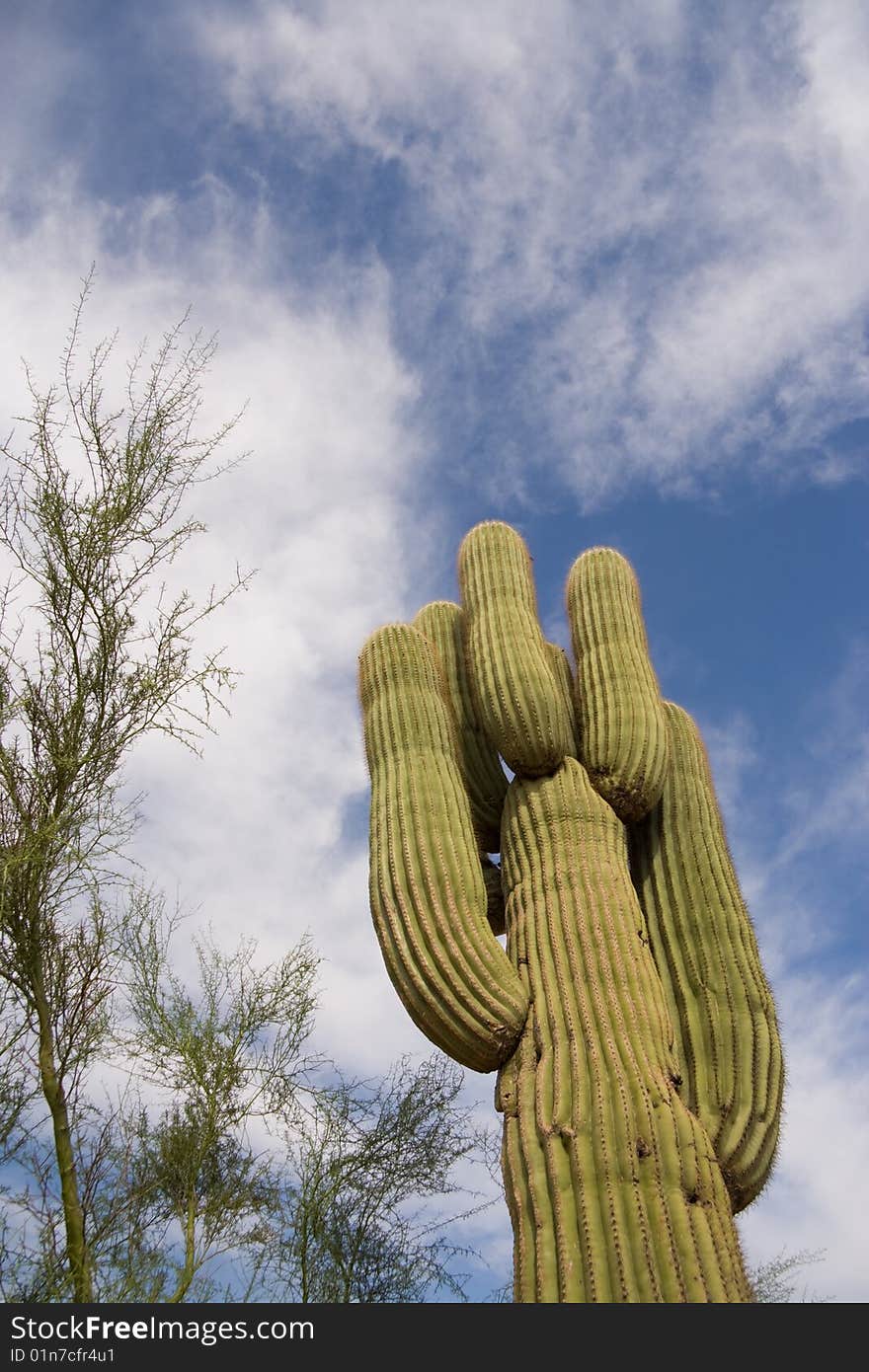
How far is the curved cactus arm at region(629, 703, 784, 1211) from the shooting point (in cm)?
483

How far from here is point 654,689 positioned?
244 inches

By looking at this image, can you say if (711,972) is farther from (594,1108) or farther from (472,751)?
(472,751)

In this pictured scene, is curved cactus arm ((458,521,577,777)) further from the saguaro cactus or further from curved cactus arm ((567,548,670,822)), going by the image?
curved cactus arm ((567,548,670,822))

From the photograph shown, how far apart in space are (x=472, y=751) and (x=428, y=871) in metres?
1.29

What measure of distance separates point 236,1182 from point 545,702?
361cm

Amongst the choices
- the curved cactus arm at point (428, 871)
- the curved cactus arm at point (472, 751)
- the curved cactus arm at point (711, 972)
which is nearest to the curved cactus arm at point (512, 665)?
the curved cactus arm at point (472, 751)

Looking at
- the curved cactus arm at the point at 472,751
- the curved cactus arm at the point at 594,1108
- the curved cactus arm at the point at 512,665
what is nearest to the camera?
the curved cactus arm at the point at 594,1108

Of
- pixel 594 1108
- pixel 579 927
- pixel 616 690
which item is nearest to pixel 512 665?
pixel 616 690

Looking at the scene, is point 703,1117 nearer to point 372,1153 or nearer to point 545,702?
point 545,702

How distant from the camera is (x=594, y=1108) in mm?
4383

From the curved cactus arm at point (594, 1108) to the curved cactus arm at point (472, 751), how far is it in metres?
0.61

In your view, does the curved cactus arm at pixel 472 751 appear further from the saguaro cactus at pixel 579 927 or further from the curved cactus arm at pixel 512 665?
the curved cactus arm at pixel 512 665

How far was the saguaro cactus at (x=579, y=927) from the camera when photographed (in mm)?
4141

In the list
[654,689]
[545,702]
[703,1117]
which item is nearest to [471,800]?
[545,702]
